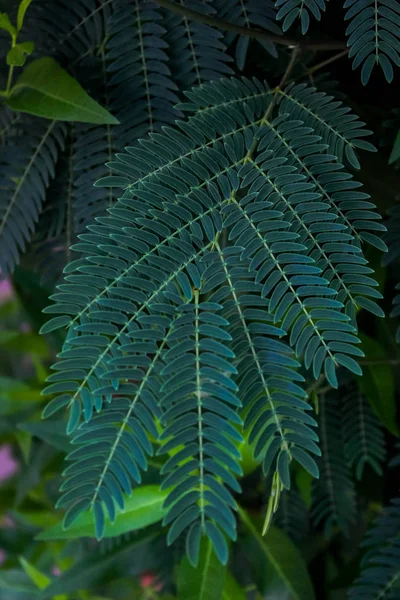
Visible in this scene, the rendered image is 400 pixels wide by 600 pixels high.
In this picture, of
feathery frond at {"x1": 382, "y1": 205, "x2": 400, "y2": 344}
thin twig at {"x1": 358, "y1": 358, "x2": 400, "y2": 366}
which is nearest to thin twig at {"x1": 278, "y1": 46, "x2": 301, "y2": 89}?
feathery frond at {"x1": 382, "y1": 205, "x2": 400, "y2": 344}

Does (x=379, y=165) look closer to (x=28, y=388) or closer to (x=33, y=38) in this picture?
(x=33, y=38)

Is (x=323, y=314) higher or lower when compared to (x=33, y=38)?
lower

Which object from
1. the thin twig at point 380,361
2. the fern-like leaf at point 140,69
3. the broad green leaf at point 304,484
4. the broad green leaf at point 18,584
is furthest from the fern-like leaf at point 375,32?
the broad green leaf at point 18,584

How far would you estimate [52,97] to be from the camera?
0.39 meters

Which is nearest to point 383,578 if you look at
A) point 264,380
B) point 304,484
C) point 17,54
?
point 304,484

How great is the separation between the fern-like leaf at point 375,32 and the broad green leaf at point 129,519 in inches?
13.1

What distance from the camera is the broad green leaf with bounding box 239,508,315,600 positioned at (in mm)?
523

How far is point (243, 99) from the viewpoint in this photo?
38 centimetres

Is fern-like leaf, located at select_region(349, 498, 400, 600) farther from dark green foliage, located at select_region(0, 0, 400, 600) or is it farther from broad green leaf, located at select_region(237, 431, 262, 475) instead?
broad green leaf, located at select_region(237, 431, 262, 475)

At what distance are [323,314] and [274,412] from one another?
0.05 meters

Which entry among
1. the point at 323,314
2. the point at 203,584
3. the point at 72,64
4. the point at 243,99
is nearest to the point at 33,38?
the point at 72,64

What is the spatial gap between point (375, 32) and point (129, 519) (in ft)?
1.23

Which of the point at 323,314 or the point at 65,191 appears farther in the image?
the point at 65,191

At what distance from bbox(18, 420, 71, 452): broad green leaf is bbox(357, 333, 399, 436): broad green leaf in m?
0.29
